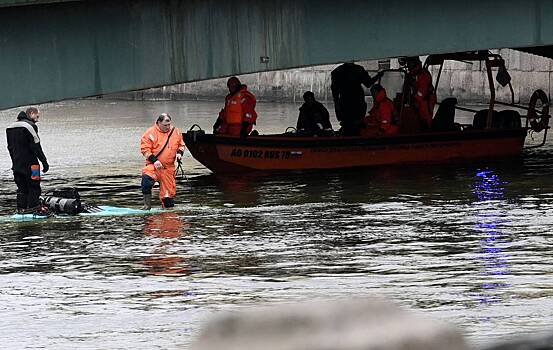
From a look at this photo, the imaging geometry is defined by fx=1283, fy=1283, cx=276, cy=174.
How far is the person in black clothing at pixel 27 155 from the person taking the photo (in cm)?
1939

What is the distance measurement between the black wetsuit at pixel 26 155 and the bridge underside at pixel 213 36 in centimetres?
159

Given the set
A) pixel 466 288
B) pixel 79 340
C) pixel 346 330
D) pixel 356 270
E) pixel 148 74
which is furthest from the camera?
pixel 148 74

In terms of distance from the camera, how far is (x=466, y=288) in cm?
1243

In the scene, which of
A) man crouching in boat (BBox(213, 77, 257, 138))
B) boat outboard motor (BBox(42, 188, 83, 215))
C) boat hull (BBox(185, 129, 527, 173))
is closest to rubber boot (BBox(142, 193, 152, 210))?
boat outboard motor (BBox(42, 188, 83, 215))

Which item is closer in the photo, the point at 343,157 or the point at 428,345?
the point at 428,345

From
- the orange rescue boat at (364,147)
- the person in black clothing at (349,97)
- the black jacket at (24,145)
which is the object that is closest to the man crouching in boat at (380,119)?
the person in black clothing at (349,97)

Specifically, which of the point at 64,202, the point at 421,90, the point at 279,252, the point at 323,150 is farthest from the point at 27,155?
the point at 421,90

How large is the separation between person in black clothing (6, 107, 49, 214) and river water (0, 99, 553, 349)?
55 centimetres

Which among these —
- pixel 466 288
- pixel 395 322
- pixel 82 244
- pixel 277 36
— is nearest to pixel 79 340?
pixel 466 288

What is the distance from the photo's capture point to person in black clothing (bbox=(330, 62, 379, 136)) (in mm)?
29484

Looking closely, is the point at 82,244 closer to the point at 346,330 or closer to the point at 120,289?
the point at 120,289

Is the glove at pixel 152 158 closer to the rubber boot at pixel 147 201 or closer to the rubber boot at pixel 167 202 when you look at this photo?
the rubber boot at pixel 147 201

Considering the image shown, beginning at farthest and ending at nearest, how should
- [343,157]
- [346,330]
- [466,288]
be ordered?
1. [343,157]
2. [466,288]
3. [346,330]

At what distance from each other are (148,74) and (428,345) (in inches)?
708
